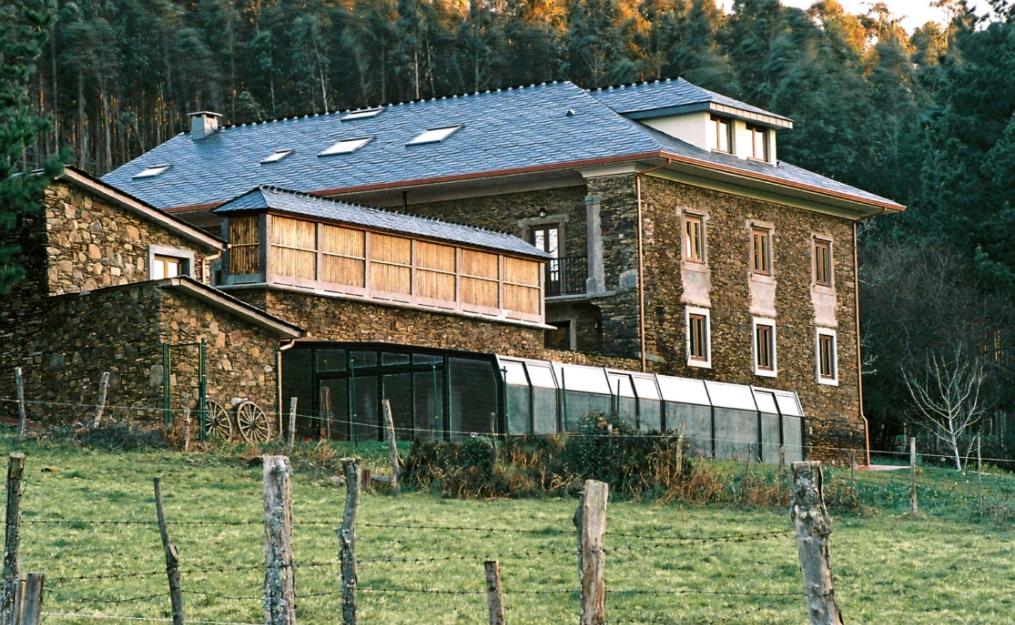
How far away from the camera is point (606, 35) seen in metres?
96.3

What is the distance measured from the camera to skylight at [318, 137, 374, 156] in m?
51.0

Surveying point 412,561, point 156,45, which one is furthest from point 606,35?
point 412,561

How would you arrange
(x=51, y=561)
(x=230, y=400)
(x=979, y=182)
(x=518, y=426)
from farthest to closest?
1. (x=979, y=182)
2. (x=518, y=426)
3. (x=230, y=400)
4. (x=51, y=561)

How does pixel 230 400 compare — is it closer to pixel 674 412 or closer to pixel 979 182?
pixel 674 412

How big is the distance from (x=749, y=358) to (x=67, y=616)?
3171cm

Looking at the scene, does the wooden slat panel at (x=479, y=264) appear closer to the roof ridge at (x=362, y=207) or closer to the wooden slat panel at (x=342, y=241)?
the roof ridge at (x=362, y=207)

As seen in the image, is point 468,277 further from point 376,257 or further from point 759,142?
point 759,142

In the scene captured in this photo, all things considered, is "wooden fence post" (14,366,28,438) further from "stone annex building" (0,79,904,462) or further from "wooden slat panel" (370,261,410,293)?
"wooden slat panel" (370,261,410,293)

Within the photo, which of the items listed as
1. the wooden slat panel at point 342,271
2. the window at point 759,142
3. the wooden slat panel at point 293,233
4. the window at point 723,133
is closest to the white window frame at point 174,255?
the wooden slat panel at point 293,233

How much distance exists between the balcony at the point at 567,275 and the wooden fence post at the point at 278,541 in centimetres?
3097

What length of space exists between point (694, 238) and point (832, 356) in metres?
6.75

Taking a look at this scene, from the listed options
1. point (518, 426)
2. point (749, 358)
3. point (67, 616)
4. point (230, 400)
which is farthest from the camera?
point (749, 358)

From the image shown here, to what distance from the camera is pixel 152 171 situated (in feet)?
174

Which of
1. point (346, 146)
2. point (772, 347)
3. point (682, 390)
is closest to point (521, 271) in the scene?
point (682, 390)
